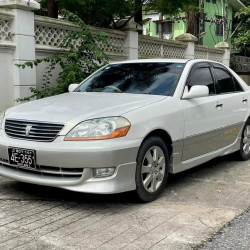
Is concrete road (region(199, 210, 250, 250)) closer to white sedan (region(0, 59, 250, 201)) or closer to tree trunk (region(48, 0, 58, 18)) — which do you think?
white sedan (region(0, 59, 250, 201))

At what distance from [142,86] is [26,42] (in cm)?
367

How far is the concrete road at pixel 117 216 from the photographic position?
10.8 feet

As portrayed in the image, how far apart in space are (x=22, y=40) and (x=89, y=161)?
183 inches

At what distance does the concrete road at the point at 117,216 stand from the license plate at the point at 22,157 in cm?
46

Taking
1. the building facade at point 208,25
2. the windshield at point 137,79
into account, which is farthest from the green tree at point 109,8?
the building facade at point 208,25

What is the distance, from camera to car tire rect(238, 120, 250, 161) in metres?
6.34

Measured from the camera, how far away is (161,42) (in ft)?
40.6

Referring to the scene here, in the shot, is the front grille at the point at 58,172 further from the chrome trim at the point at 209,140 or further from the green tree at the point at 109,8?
the green tree at the point at 109,8

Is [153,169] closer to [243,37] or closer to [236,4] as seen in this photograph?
[243,37]

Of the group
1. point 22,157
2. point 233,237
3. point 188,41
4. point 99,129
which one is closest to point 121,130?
point 99,129

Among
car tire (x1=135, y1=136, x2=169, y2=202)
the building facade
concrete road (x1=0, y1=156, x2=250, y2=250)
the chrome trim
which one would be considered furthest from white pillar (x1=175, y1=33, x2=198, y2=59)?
the building facade

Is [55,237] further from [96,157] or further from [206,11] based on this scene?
[206,11]

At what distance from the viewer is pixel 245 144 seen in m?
6.43

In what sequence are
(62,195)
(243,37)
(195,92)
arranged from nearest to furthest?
(62,195) → (195,92) → (243,37)
